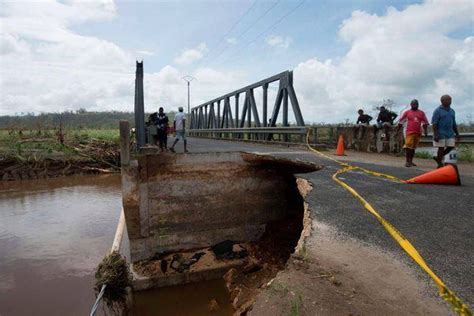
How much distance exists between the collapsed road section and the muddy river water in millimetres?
392

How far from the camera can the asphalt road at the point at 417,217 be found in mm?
2883

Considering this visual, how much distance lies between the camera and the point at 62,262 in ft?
25.2

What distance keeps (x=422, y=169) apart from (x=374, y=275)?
570 centimetres

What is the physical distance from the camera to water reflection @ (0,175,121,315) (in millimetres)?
6324

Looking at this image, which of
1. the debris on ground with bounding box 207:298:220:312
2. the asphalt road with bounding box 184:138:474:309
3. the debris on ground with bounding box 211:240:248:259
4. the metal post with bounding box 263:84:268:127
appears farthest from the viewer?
the metal post with bounding box 263:84:268:127

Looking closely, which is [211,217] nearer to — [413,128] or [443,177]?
[443,177]

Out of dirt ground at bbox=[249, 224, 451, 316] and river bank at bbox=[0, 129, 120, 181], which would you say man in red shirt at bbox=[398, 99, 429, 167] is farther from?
river bank at bbox=[0, 129, 120, 181]

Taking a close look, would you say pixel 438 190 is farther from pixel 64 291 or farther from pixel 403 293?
pixel 64 291

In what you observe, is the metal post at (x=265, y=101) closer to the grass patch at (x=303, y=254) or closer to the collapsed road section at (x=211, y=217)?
the collapsed road section at (x=211, y=217)

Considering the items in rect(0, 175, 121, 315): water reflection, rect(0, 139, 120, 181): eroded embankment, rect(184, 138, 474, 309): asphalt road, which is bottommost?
rect(0, 175, 121, 315): water reflection

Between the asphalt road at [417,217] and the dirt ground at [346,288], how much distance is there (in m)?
0.22

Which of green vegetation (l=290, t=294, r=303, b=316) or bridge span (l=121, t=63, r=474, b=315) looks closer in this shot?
green vegetation (l=290, t=294, r=303, b=316)

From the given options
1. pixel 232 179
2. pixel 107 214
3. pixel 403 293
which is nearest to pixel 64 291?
pixel 232 179

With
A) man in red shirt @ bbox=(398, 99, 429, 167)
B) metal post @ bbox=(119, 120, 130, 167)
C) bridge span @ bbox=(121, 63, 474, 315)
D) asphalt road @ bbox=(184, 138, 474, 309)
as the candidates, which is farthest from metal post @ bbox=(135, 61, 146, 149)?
man in red shirt @ bbox=(398, 99, 429, 167)
